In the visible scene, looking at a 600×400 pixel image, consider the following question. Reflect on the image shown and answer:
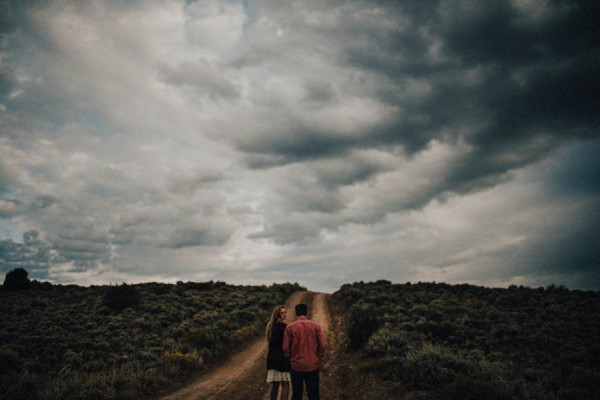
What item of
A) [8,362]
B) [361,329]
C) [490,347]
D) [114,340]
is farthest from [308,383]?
[114,340]

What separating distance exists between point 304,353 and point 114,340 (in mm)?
15491

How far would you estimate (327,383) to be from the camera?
12297mm

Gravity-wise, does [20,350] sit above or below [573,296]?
below

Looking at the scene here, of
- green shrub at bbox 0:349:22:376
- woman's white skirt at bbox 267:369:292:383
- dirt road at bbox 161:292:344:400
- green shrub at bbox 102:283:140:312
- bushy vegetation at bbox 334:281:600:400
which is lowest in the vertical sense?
dirt road at bbox 161:292:344:400

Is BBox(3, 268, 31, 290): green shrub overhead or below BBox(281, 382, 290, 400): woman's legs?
overhead

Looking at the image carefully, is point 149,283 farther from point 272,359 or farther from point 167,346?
point 272,359

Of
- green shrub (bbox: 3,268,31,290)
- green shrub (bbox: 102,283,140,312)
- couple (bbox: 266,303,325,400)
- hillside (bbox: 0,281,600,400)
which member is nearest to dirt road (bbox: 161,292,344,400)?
hillside (bbox: 0,281,600,400)

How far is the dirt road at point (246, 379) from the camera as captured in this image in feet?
35.1

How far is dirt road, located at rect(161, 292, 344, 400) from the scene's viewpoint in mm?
10711

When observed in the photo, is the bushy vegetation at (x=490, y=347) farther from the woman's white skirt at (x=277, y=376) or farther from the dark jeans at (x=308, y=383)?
the dark jeans at (x=308, y=383)

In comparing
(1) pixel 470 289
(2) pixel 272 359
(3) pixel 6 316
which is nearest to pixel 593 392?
(2) pixel 272 359

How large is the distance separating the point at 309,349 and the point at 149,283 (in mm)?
42000

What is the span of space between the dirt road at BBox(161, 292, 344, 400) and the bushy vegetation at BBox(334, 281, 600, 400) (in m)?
1.48

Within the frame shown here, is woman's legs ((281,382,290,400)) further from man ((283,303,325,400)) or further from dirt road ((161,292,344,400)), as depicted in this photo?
dirt road ((161,292,344,400))
